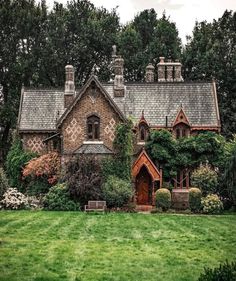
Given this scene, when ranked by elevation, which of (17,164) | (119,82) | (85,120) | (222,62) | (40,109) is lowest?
(17,164)

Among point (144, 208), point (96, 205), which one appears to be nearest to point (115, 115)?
point (144, 208)

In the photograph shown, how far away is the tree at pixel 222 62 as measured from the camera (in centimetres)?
5759

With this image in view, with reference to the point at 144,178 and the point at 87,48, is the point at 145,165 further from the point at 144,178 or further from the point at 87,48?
the point at 87,48

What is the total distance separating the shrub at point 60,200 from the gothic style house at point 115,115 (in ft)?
11.3

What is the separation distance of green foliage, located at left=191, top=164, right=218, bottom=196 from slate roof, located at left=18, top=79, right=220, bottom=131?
542cm

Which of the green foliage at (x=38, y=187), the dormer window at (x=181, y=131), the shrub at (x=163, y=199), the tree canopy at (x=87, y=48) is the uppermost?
the tree canopy at (x=87, y=48)

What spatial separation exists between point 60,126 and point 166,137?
7.91 metres

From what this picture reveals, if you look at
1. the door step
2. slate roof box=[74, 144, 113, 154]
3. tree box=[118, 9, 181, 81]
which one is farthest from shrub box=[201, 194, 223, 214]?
tree box=[118, 9, 181, 81]

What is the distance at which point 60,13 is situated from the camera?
65812mm

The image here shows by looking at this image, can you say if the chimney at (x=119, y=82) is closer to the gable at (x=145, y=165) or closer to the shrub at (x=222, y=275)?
the gable at (x=145, y=165)


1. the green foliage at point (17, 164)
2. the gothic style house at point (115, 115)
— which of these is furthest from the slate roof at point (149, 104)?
the green foliage at point (17, 164)

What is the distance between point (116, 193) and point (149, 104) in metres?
11.0

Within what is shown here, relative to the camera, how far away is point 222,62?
5897 centimetres

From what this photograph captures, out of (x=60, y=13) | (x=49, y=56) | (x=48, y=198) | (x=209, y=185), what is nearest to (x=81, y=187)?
(x=48, y=198)
